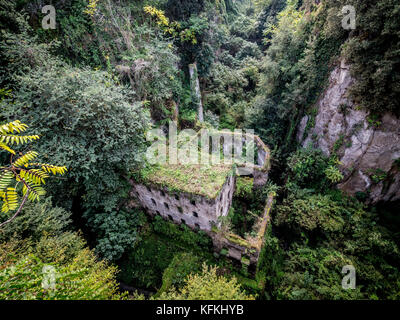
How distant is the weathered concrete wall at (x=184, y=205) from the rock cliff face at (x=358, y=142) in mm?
9238

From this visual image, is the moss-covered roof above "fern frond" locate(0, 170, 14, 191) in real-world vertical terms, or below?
below

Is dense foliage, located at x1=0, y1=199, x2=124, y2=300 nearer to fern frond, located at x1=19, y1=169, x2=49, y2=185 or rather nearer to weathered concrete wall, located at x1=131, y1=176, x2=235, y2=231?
fern frond, located at x1=19, y1=169, x2=49, y2=185

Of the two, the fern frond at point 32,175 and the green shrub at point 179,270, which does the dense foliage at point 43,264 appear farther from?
the green shrub at point 179,270

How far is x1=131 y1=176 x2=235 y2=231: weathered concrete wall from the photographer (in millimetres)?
11383

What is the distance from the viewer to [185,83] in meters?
21.0

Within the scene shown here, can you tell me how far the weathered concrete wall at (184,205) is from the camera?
11383 mm

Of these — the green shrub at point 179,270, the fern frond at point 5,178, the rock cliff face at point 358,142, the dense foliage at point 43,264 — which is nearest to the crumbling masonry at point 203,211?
the green shrub at point 179,270

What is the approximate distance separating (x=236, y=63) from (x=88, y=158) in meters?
25.3

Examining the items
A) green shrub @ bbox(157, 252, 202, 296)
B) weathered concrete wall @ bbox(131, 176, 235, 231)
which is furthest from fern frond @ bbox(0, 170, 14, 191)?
green shrub @ bbox(157, 252, 202, 296)

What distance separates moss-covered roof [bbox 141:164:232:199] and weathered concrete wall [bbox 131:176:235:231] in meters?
0.44

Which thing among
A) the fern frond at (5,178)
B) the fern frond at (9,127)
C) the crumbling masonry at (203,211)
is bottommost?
the crumbling masonry at (203,211)

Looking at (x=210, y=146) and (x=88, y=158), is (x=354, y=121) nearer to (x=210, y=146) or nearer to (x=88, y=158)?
(x=210, y=146)

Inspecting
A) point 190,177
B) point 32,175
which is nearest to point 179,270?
point 190,177
